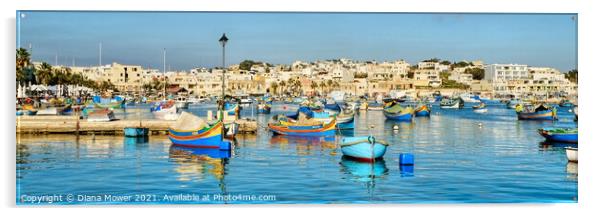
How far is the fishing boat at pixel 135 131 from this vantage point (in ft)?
63.1

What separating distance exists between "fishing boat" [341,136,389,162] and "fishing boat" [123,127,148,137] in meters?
7.21

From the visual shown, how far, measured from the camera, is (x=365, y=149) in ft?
46.2

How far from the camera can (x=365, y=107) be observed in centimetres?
4538

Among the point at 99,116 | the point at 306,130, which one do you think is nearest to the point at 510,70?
the point at 306,130

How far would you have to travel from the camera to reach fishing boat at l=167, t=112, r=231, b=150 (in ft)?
52.5

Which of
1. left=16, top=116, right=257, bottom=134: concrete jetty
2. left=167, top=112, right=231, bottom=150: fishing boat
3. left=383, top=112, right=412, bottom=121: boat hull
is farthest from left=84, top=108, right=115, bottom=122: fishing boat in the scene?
left=383, top=112, right=412, bottom=121: boat hull

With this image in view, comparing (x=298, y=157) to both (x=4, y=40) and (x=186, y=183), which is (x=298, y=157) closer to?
(x=186, y=183)

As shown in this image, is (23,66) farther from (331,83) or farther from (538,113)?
(331,83)

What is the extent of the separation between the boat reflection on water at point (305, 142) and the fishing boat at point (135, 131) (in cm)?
346

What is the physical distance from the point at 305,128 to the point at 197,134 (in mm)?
5499

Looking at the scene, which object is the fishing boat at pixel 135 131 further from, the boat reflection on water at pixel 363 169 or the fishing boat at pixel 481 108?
the fishing boat at pixel 481 108

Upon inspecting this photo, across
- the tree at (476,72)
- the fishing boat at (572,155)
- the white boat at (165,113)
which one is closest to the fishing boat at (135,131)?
the tree at (476,72)
